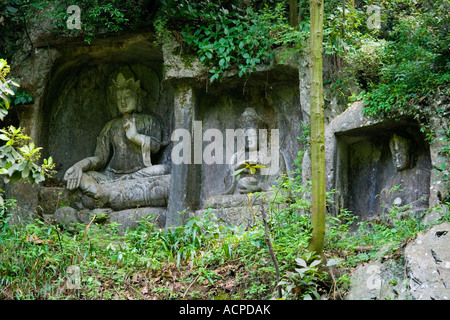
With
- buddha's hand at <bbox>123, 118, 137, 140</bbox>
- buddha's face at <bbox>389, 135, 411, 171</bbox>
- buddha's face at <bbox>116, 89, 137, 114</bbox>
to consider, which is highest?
buddha's face at <bbox>116, 89, 137, 114</bbox>

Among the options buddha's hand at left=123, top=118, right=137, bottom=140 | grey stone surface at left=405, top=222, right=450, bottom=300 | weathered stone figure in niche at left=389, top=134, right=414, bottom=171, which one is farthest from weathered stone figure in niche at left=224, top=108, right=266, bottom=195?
grey stone surface at left=405, top=222, right=450, bottom=300

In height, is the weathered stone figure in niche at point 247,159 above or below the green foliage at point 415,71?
below

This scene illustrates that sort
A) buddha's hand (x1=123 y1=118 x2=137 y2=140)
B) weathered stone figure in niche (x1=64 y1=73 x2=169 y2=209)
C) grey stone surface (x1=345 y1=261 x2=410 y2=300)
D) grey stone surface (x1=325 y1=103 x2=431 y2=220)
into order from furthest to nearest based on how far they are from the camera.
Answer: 1. buddha's hand (x1=123 y1=118 x2=137 y2=140)
2. weathered stone figure in niche (x1=64 y1=73 x2=169 y2=209)
3. grey stone surface (x1=325 y1=103 x2=431 y2=220)
4. grey stone surface (x1=345 y1=261 x2=410 y2=300)

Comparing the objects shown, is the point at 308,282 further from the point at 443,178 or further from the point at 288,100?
the point at 288,100

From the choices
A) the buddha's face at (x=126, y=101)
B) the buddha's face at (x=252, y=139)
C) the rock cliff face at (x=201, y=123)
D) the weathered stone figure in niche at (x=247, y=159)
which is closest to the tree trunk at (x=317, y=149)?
the rock cliff face at (x=201, y=123)

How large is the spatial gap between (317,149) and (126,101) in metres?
4.79

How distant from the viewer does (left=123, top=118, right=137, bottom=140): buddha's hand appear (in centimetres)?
935

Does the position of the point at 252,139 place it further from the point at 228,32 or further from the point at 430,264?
the point at 430,264

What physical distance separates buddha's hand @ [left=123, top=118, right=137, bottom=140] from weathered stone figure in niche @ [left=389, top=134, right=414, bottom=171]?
12.4 ft

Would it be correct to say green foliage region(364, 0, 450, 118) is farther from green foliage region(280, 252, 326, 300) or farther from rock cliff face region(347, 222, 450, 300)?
green foliage region(280, 252, 326, 300)

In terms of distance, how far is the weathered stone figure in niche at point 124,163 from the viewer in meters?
8.77

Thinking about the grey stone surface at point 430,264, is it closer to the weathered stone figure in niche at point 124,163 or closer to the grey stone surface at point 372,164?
the grey stone surface at point 372,164

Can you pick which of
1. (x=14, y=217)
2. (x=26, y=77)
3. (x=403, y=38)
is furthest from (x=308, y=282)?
(x=26, y=77)

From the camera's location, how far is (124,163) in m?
9.43
